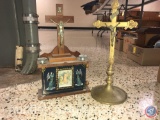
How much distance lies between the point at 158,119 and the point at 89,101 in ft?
1.06

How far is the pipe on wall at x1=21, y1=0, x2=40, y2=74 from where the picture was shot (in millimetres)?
1038

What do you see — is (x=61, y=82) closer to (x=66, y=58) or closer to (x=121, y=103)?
(x=66, y=58)

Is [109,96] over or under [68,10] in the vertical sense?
under

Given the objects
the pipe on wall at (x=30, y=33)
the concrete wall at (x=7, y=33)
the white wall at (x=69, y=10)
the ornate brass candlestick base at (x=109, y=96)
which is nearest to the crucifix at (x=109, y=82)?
the ornate brass candlestick base at (x=109, y=96)

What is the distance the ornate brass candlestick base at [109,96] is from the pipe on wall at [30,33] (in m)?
0.58

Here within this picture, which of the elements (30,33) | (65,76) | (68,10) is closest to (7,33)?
(30,33)

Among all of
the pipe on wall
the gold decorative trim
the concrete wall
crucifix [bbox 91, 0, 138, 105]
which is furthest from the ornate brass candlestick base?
the concrete wall

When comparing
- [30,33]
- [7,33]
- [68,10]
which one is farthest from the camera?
[68,10]

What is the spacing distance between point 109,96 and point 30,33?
0.74 m

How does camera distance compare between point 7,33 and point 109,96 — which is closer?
point 109,96

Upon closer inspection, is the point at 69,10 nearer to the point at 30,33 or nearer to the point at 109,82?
the point at 30,33

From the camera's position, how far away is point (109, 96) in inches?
29.4

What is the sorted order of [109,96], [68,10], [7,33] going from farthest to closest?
[68,10] → [7,33] → [109,96]

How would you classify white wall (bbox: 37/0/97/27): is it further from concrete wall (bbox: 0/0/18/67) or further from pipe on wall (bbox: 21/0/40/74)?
pipe on wall (bbox: 21/0/40/74)
